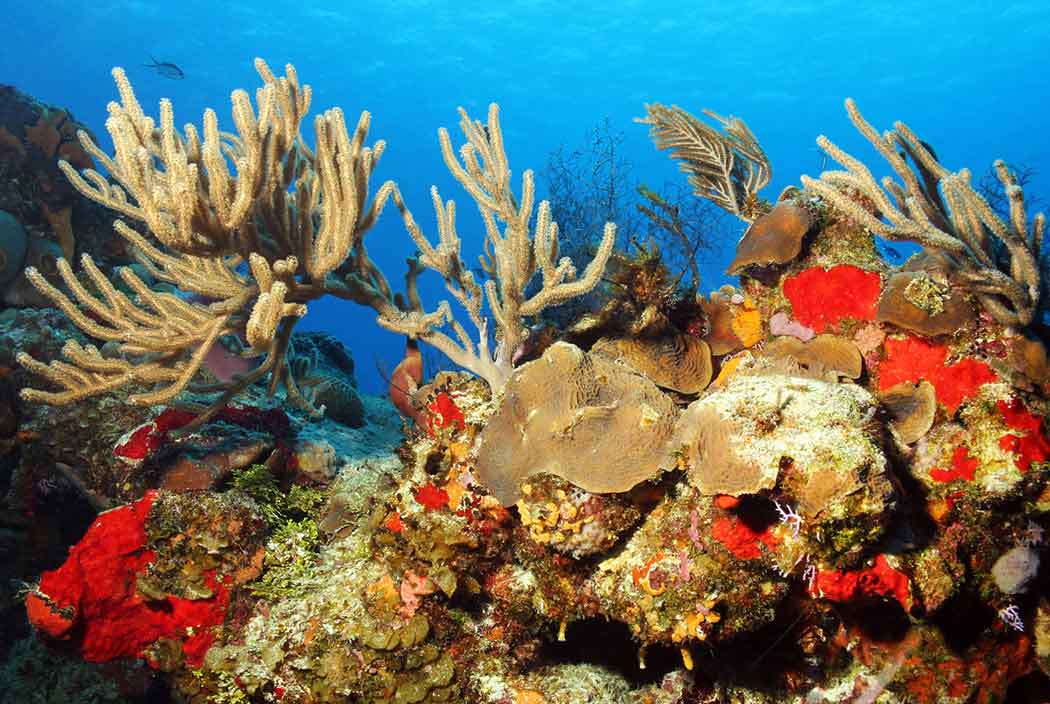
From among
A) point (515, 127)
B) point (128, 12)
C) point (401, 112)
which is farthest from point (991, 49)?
point (128, 12)

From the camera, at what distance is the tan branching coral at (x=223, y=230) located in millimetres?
3055

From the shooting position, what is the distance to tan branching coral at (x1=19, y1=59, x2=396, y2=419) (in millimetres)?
3055

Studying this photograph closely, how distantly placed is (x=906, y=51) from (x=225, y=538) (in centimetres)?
8804

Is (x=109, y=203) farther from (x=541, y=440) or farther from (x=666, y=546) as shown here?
(x=666, y=546)

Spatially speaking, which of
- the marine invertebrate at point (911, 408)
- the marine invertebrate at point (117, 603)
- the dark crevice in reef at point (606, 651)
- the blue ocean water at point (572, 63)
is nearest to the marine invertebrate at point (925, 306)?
the marine invertebrate at point (911, 408)

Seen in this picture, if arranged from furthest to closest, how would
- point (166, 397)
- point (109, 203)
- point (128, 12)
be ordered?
point (128, 12) < point (109, 203) < point (166, 397)

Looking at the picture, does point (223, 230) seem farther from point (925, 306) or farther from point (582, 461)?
point (925, 306)

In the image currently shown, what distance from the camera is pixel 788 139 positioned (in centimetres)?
8156

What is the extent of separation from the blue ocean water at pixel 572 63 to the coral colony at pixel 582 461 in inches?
1839

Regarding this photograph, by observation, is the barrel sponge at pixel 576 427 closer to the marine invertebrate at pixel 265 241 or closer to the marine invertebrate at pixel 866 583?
the marine invertebrate at pixel 265 241

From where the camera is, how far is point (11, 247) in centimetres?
665

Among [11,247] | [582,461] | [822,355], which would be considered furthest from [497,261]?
[11,247]

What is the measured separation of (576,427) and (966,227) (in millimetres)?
2290

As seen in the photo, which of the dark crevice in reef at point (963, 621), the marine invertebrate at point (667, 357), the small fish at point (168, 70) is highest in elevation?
the small fish at point (168, 70)
